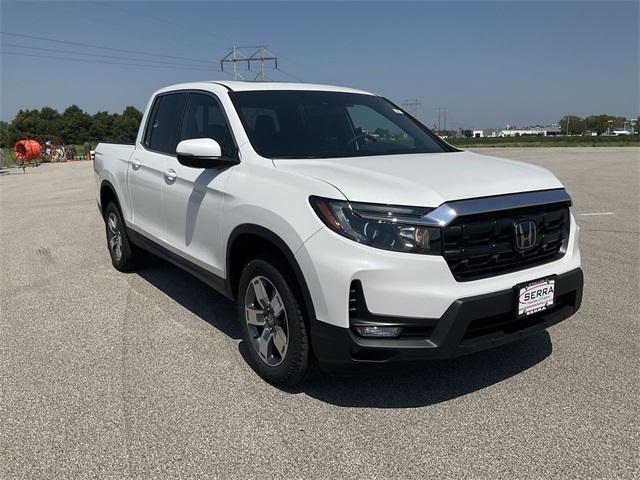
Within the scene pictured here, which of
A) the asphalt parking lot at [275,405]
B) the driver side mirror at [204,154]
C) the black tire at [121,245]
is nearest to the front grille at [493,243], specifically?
the asphalt parking lot at [275,405]

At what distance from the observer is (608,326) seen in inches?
169

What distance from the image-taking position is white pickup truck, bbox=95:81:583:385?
9.05 feet

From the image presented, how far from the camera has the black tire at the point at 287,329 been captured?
3088 millimetres

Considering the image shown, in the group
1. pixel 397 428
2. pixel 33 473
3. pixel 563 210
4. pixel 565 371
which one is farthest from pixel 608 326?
pixel 33 473

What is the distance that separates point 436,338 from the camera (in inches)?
109

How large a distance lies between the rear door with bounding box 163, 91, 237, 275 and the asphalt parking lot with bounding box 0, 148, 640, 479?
69cm

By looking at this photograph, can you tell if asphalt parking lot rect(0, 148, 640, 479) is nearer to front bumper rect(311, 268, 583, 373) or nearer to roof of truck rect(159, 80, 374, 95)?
front bumper rect(311, 268, 583, 373)

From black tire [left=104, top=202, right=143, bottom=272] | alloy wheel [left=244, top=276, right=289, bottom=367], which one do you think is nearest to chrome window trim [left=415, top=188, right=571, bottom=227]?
alloy wheel [left=244, top=276, right=289, bottom=367]

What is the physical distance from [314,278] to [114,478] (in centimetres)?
133

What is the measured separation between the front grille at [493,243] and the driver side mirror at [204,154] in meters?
1.60

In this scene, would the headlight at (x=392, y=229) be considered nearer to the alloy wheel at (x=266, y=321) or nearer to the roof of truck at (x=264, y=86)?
the alloy wheel at (x=266, y=321)

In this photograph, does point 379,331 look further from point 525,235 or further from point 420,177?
point 525,235

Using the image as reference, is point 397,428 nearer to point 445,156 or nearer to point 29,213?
point 445,156

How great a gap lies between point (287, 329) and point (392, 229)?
92 cm
